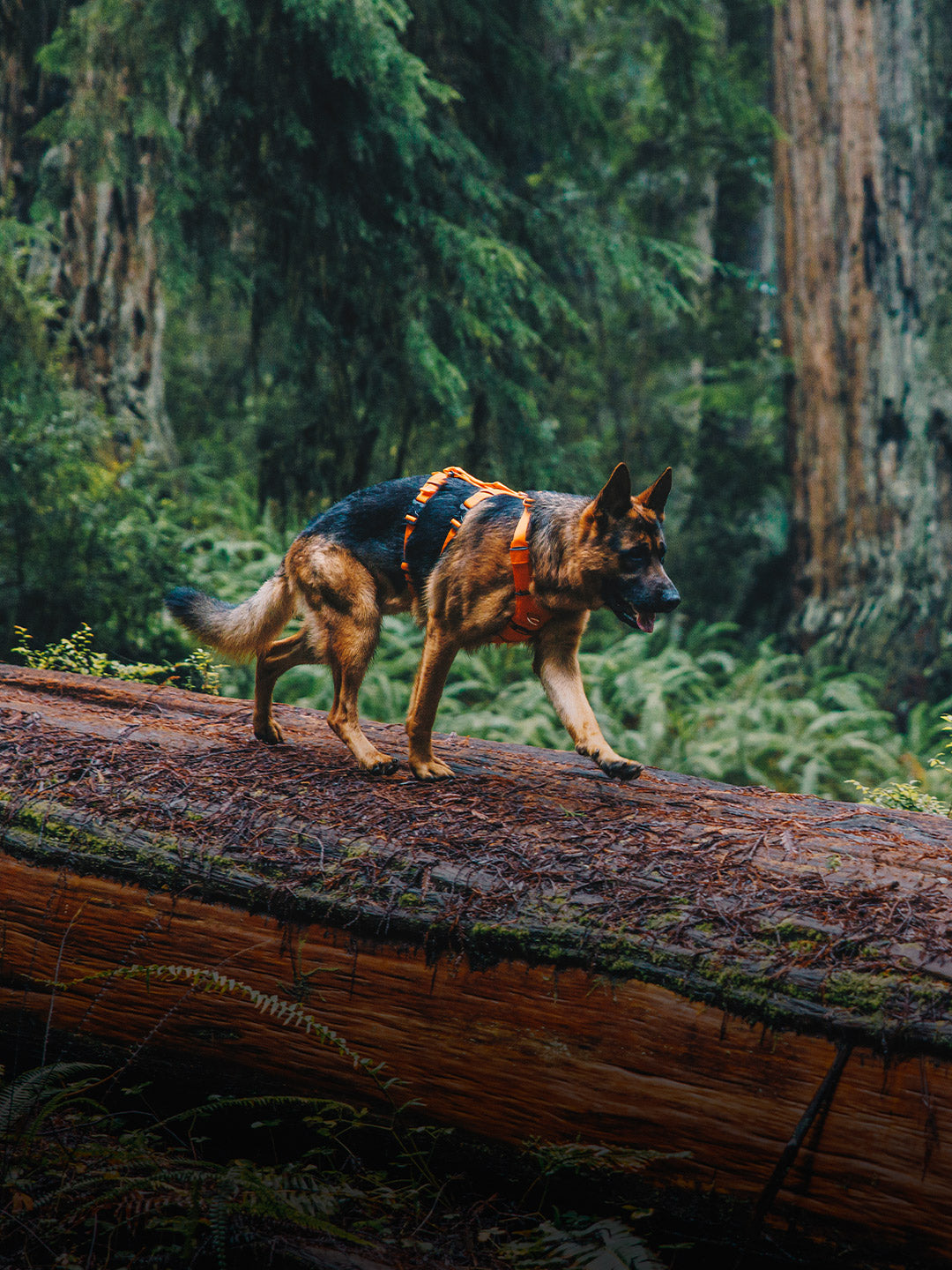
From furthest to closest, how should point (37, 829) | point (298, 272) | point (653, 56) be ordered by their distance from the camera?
point (653, 56) < point (298, 272) < point (37, 829)

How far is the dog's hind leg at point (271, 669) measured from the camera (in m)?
4.86

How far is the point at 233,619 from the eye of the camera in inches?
197

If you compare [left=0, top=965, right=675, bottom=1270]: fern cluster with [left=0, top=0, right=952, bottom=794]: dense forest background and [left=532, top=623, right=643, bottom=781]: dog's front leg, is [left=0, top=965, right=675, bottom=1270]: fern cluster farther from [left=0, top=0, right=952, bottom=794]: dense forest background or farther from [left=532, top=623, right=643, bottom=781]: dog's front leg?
[left=0, top=0, right=952, bottom=794]: dense forest background

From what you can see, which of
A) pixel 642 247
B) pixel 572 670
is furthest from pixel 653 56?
pixel 572 670

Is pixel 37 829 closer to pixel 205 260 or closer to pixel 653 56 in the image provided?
pixel 205 260

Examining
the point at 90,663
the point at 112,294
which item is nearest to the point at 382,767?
the point at 90,663

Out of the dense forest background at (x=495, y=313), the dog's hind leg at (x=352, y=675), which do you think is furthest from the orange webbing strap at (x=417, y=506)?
the dense forest background at (x=495, y=313)

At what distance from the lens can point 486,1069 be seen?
3.20m

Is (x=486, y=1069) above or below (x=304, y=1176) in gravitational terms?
above

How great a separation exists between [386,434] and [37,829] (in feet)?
21.6

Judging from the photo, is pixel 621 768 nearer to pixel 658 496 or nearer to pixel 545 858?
pixel 545 858

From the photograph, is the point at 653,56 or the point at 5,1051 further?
the point at 653,56

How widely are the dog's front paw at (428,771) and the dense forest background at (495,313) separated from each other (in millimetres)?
4294

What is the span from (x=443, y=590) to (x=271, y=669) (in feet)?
3.67
